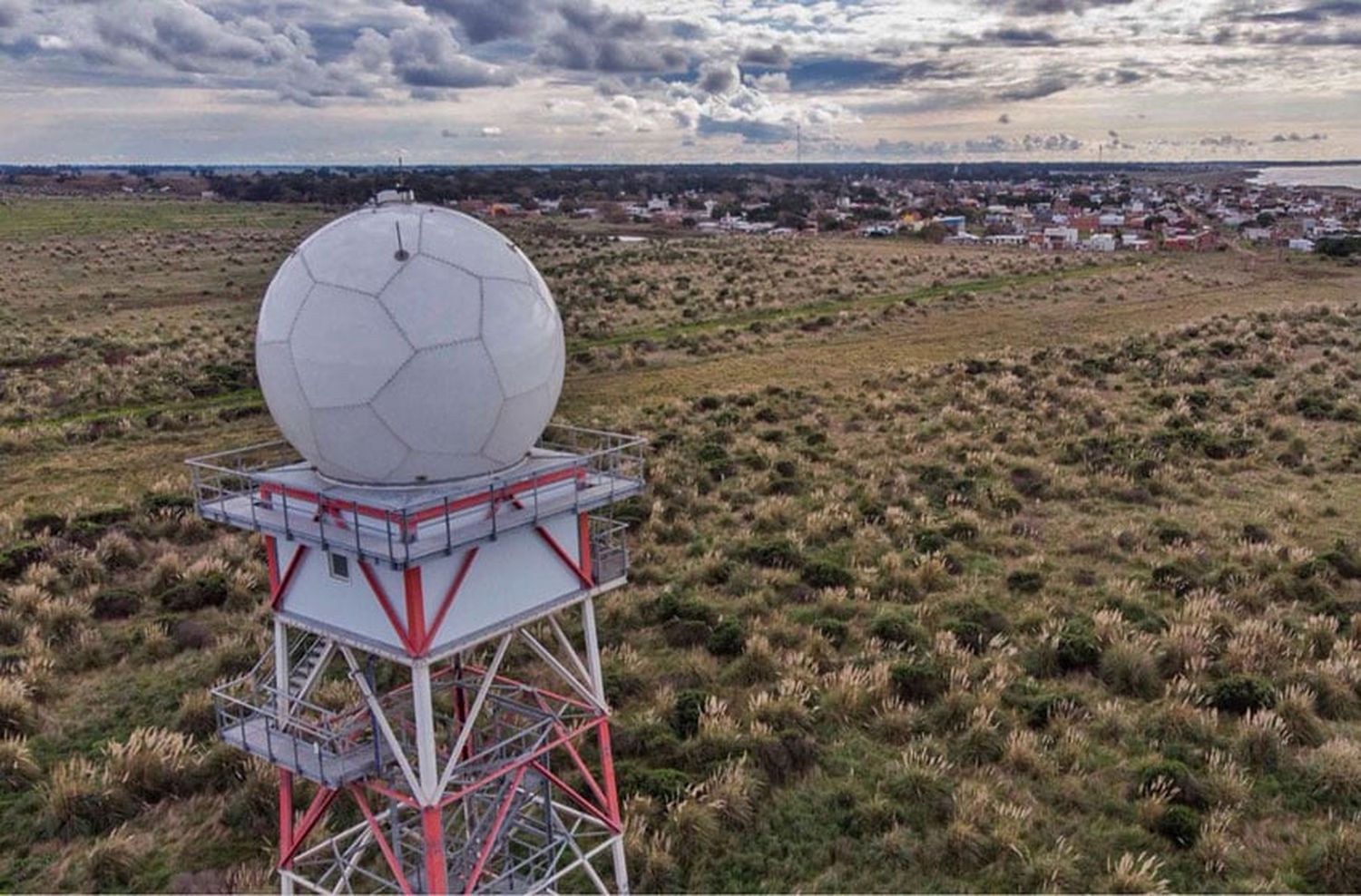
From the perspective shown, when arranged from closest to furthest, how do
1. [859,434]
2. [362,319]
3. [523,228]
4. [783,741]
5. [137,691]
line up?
[362,319]
[783,741]
[137,691]
[859,434]
[523,228]

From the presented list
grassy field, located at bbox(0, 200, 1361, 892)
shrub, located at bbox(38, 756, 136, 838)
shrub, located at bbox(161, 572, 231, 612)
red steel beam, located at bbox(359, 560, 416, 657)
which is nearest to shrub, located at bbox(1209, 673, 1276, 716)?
grassy field, located at bbox(0, 200, 1361, 892)

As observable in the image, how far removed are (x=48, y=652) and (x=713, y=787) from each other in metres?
12.2

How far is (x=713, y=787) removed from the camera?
1326 centimetres

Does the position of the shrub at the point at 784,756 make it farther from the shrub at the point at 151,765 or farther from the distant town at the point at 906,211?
A: the distant town at the point at 906,211

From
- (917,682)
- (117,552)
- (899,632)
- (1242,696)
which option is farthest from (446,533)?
(117,552)

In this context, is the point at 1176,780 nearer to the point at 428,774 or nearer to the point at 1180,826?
the point at 1180,826

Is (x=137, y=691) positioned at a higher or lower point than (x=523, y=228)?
lower

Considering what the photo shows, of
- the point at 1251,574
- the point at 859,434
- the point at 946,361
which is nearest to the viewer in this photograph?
the point at 1251,574

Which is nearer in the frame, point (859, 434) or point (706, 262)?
point (859, 434)

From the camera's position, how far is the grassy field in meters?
12.5

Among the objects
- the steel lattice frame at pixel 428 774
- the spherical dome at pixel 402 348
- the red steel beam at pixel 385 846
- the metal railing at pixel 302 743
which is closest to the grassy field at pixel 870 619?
the steel lattice frame at pixel 428 774

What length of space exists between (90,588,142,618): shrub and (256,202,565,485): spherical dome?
39.9 ft

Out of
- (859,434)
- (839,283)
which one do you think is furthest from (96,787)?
(839,283)

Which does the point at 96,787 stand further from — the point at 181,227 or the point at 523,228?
the point at 181,227
